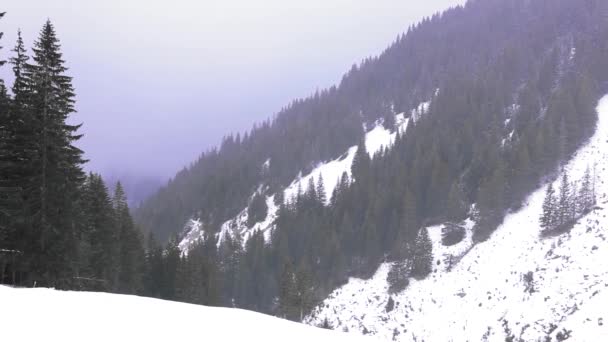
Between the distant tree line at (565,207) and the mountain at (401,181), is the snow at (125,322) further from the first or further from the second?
the distant tree line at (565,207)

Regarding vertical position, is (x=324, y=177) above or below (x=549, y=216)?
above

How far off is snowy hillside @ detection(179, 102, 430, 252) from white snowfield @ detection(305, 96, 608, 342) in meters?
39.8

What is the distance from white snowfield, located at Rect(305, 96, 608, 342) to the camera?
33312mm

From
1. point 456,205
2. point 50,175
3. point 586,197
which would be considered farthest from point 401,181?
point 50,175

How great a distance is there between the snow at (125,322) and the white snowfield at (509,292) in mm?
25797

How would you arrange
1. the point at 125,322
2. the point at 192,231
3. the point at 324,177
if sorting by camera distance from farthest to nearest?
the point at 192,231
the point at 324,177
the point at 125,322

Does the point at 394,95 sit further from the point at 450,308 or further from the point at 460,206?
the point at 450,308

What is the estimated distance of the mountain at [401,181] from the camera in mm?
53625

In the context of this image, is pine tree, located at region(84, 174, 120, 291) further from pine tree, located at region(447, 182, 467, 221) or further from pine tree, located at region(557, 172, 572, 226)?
pine tree, located at region(557, 172, 572, 226)

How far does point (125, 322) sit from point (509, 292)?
4181 cm

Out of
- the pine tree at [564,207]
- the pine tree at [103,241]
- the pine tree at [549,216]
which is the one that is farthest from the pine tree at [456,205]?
the pine tree at [103,241]

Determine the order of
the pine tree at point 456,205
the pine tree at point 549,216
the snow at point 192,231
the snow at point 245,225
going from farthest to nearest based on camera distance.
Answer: the snow at point 192,231 < the snow at point 245,225 < the pine tree at point 456,205 < the pine tree at point 549,216

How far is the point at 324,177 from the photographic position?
4104 inches

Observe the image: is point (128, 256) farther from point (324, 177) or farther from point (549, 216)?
point (324, 177)
